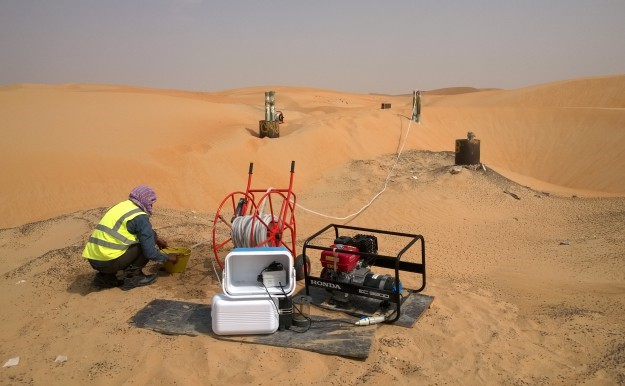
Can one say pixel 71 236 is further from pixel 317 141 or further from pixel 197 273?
pixel 317 141

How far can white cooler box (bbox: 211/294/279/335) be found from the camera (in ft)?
14.0

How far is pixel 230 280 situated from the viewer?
4758mm

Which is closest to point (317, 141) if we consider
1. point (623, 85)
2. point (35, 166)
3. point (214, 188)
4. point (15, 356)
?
point (214, 188)

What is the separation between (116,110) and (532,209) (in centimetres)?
1453

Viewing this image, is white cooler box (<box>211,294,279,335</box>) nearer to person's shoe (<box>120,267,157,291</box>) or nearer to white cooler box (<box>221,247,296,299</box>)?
white cooler box (<box>221,247,296,299</box>)

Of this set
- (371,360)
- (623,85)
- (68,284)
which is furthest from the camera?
(623,85)

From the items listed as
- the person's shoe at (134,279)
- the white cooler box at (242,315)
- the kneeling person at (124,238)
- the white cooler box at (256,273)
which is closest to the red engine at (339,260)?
the white cooler box at (256,273)

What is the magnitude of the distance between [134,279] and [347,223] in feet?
14.5

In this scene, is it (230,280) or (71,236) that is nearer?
(230,280)

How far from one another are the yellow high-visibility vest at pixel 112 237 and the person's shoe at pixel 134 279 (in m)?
0.49

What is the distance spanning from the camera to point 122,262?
522cm

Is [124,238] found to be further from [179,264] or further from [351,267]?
[351,267]

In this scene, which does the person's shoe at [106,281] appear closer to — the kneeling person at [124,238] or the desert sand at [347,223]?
the kneeling person at [124,238]

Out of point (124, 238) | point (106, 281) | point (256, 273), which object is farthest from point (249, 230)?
point (106, 281)
